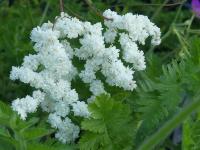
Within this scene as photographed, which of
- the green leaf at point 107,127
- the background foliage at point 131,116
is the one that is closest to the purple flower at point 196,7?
the background foliage at point 131,116

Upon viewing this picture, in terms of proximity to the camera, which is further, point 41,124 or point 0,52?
point 0,52

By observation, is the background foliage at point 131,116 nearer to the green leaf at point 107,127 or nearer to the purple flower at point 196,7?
the green leaf at point 107,127

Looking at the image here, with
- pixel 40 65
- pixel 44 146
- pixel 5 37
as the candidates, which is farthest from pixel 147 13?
pixel 44 146

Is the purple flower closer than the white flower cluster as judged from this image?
No

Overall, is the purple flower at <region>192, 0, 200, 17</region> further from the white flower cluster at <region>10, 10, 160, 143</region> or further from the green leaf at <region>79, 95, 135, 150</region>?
the green leaf at <region>79, 95, 135, 150</region>

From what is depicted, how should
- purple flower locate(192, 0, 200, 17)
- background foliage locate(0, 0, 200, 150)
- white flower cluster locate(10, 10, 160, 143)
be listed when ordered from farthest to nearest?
purple flower locate(192, 0, 200, 17), white flower cluster locate(10, 10, 160, 143), background foliage locate(0, 0, 200, 150)

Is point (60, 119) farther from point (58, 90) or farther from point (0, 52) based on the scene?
point (0, 52)

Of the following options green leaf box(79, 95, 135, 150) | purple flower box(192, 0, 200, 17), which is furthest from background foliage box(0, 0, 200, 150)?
purple flower box(192, 0, 200, 17)

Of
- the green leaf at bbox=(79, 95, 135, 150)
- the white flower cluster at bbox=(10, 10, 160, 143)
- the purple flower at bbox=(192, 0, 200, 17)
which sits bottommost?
the green leaf at bbox=(79, 95, 135, 150)

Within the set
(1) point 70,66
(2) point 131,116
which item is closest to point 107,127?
(2) point 131,116
